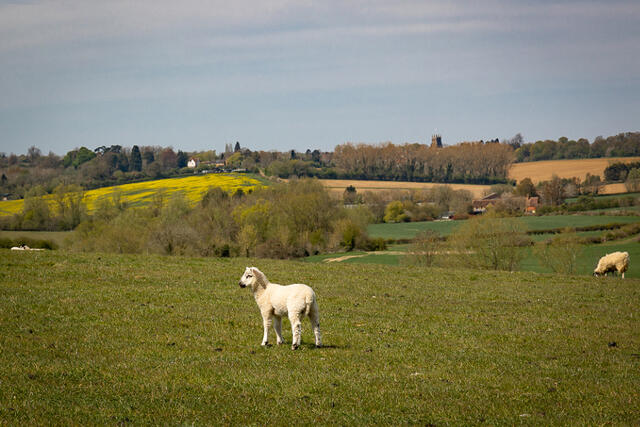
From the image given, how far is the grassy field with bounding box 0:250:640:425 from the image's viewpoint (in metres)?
9.74

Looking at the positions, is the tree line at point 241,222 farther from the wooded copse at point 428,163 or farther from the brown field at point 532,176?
the wooded copse at point 428,163

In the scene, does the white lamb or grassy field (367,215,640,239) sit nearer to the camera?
the white lamb

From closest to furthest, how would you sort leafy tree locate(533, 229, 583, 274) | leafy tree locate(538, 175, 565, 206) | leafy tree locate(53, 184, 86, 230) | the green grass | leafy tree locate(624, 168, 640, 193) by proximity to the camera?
leafy tree locate(533, 229, 583, 274) < leafy tree locate(53, 184, 86, 230) < the green grass < leafy tree locate(538, 175, 565, 206) < leafy tree locate(624, 168, 640, 193)

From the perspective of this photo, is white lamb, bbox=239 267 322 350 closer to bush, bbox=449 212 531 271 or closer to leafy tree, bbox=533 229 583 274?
bush, bbox=449 212 531 271

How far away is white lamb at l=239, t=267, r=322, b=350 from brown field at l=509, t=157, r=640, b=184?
494ft

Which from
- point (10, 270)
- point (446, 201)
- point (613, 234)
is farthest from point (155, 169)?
point (10, 270)

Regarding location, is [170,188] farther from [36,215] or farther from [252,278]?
[252,278]

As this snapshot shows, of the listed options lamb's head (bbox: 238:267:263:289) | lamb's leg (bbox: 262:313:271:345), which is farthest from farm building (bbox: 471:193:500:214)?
lamb's leg (bbox: 262:313:271:345)

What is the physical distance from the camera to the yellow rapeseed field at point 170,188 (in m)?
121

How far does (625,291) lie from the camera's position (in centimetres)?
2761

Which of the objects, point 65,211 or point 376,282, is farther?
point 65,211

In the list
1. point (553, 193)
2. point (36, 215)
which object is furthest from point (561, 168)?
point (36, 215)

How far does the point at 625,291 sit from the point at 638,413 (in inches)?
793

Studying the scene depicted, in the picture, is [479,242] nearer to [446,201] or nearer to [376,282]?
[376,282]
